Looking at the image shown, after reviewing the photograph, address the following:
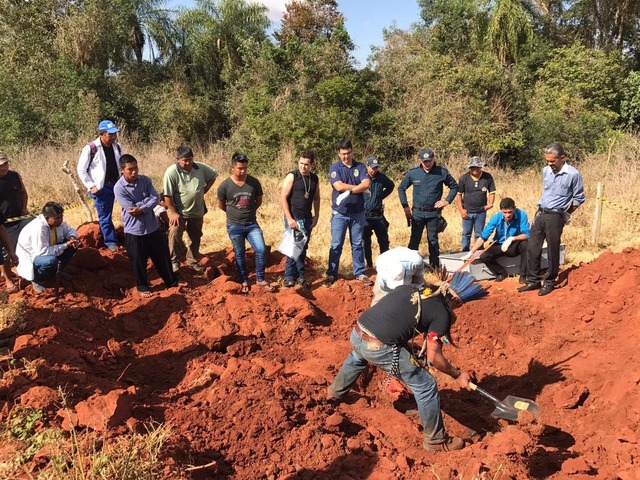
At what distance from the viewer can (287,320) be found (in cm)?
579

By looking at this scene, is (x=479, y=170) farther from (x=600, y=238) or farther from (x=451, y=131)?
(x=451, y=131)

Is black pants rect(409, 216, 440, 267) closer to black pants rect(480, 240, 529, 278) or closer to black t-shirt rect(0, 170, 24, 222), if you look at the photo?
black pants rect(480, 240, 529, 278)

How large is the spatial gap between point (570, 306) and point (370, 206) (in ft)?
9.29

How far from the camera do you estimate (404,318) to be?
3.69 metres

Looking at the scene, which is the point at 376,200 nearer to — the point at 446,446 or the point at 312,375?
the point at 312,375

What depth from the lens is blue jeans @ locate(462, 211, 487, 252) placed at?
7.69 m

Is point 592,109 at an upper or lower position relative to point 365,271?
upper

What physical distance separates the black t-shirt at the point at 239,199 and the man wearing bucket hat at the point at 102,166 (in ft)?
5.30

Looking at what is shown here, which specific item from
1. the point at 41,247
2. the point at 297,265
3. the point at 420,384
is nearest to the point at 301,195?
the point at 297,265

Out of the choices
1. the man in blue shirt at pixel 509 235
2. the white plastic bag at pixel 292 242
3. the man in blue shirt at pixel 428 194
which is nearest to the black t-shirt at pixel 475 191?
the man in blue shirt at pixel 428 194

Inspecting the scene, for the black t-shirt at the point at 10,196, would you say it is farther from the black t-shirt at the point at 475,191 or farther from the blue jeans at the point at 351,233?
the black t-shirt at the point at 475,191

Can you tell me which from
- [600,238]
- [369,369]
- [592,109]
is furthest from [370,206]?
[592,109]

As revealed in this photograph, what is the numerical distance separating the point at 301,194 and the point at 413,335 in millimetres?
3029

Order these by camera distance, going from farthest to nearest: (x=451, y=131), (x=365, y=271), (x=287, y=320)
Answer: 1. (x=451, y=131)
2. (x=365, y=271)
3. (x=287, y=320)
